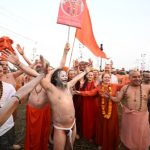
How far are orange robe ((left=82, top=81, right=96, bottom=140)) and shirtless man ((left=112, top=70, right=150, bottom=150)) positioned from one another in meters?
1.98

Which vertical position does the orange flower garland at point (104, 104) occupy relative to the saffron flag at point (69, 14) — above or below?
below

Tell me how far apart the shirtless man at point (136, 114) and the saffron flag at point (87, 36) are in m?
3.10

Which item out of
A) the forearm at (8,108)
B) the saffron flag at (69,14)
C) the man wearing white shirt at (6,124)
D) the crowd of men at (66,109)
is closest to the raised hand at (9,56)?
the crowd of men at (66,109)

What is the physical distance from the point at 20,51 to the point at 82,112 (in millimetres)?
2819

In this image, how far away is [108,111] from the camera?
18.6ft

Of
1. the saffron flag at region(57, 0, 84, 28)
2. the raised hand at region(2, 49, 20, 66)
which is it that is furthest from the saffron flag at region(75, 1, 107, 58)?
the raised hand at region(2, 49, 20, 66)

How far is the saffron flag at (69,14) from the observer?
6832 millimetres

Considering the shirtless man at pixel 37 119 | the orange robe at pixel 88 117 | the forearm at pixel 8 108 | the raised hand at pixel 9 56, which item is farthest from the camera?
the orange robe at pixel 88 117

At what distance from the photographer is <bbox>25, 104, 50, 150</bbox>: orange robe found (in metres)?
5.11

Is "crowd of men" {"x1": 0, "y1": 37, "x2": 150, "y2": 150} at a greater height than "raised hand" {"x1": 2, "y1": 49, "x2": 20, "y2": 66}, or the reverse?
"raised hand" {"x1": 2, "y1": 49, "x2": 20, "y2": 66}

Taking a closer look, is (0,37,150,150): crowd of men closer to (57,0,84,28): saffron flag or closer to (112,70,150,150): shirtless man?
(112,70,150,150): shirtless man

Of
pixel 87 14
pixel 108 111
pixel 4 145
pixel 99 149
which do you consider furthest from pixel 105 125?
pixel 87 14

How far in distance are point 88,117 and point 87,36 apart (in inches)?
96.2

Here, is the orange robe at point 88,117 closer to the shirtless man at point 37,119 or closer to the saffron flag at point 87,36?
the saffron flag at point 87,36
